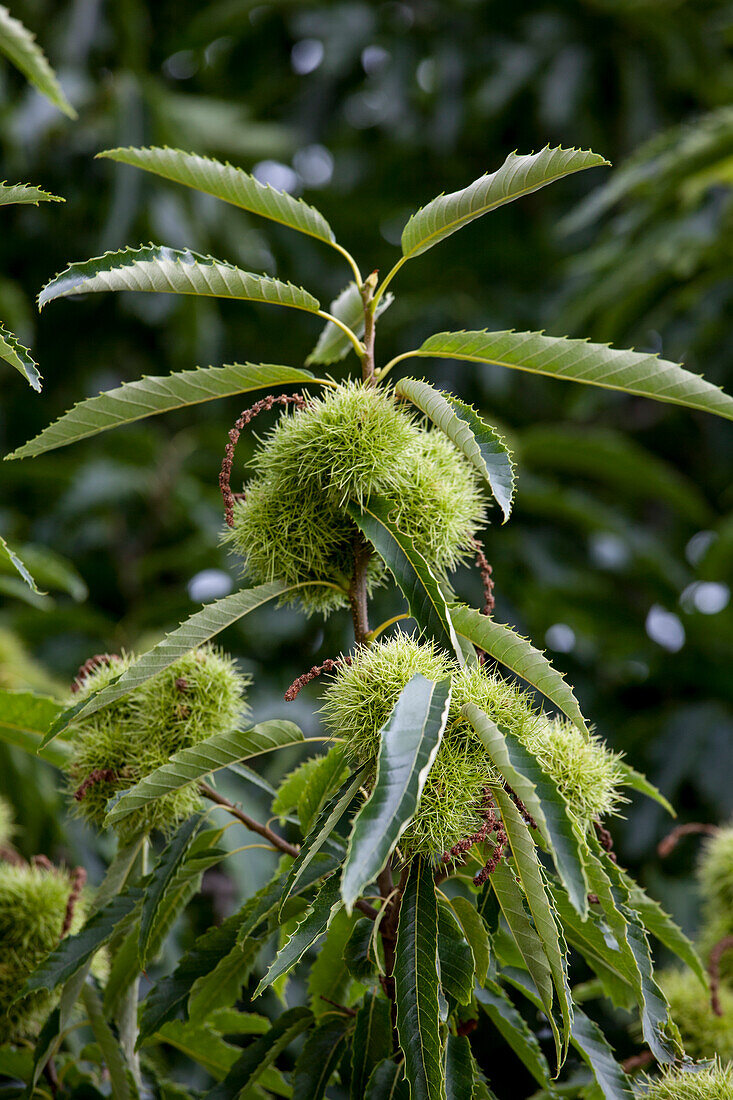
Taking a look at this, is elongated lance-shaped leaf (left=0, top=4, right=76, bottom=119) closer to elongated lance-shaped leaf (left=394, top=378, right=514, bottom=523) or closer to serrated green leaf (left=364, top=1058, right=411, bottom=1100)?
elongated lance-shaped leaf (left=394, top=378, right=514, bottom=523)

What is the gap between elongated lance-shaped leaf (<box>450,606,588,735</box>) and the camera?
93 cm

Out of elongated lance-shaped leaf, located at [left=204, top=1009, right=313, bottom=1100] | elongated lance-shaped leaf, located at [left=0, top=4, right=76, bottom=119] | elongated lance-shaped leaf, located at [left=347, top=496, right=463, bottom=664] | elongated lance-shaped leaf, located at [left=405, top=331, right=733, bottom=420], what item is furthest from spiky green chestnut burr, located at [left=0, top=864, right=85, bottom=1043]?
elongated lance-shaped leaf, located at [left=0, top=4, right=76, bottom=119]

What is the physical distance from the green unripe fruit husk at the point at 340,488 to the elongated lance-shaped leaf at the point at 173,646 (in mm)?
50

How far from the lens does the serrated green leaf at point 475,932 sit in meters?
0.97

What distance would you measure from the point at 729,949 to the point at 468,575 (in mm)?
2140

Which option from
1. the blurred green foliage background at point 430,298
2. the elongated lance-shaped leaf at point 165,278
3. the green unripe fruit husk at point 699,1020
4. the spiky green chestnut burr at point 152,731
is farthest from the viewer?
the blurred green foliage background at point 430,298

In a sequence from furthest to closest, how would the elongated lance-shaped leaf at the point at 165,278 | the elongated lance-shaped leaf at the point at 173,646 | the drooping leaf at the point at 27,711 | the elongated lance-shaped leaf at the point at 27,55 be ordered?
the elongated lance-shaped leaf at the point at 27,55 < the drooping leaf at the point at 27,711 < the elongated lance-shaped leaf at the point at 173,646 < the elongated lance-shaped leaf at the point at 165,278

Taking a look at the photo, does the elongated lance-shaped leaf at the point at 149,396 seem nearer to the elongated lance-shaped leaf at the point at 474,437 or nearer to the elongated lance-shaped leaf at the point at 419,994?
the elongated lance-shaped leaf at the point at 474,437

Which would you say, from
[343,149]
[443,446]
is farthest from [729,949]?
[343,149]

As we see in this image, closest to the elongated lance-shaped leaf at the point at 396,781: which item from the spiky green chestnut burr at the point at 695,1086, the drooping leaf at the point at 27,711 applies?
the spiky green chestnut burr at the point at 695,1086

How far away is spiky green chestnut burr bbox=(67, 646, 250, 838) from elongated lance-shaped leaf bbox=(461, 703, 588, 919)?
41cm

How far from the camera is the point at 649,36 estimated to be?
436 cm

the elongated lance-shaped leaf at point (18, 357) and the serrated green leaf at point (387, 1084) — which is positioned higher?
the elongated lance-shaped leaf at point (18, 357)

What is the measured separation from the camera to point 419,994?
0.87 m
